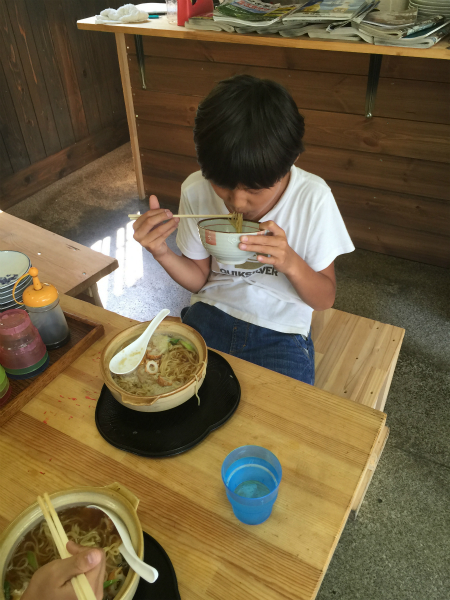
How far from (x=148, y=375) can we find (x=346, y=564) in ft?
3.15

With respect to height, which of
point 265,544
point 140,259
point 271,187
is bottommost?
point 140,259

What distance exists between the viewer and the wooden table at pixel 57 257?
5.10 ft

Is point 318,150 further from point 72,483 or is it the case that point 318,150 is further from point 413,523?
point 72,483

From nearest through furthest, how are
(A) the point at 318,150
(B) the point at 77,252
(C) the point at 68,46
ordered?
(B) the point at 77,252
(A) the point at 318,150
(C) the point at 68,46

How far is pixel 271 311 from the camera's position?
131 cm

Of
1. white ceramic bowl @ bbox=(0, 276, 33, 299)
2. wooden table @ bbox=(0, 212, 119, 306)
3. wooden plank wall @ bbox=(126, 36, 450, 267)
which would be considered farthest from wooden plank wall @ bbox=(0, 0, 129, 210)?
white ceramic bowl @ bbox=(0, 276, 33, 299)

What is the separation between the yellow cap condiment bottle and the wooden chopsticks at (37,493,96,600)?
0.44 meters

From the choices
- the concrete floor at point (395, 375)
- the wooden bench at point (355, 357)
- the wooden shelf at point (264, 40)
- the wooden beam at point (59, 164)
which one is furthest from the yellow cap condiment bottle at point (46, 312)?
the wooden beam at point (59, 164)

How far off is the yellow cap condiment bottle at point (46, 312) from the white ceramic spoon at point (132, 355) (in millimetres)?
199

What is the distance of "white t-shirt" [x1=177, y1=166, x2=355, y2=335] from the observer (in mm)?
1211

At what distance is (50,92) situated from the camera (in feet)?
11.1

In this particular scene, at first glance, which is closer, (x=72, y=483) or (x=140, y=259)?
(x=72, y=483)

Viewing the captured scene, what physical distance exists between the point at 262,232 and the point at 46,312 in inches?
20.1

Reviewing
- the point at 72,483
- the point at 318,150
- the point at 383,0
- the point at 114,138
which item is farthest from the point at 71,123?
the point at 72,483
